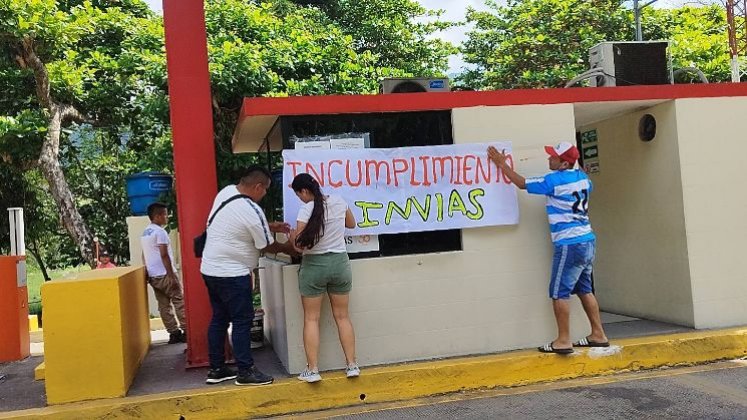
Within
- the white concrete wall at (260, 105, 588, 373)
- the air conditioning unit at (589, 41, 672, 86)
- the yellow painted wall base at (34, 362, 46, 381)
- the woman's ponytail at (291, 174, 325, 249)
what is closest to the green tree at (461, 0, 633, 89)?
the air conditioning unit at (589, 41, 672, 86)

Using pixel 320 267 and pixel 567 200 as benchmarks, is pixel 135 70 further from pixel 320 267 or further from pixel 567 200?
pixel 567 200

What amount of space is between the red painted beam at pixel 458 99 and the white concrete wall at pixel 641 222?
0.37m

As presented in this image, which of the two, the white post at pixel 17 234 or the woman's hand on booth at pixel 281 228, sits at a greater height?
the white post at pixel 17 234

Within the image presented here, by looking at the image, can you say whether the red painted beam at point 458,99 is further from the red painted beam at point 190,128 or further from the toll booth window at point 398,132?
the red painted beam at point 190,128

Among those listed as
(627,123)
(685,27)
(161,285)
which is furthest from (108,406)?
(685,27)

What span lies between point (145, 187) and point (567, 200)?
256 inches

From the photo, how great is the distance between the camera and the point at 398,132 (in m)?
5.77

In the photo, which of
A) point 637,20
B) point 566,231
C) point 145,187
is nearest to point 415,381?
point 566,231

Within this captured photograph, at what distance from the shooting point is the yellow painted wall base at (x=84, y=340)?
15.7 feet

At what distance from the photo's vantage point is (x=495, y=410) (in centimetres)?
473

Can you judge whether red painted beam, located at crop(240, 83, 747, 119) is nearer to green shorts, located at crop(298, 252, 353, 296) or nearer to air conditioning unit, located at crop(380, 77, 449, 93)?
air conditioning unit, located at crop(380, 77, 449, 93)

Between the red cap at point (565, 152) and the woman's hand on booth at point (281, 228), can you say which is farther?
the red cap at point (565, 152)

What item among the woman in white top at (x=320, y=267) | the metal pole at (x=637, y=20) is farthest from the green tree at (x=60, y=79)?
the metal pole at (x=637, y=20)

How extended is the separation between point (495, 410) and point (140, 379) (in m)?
3.02
